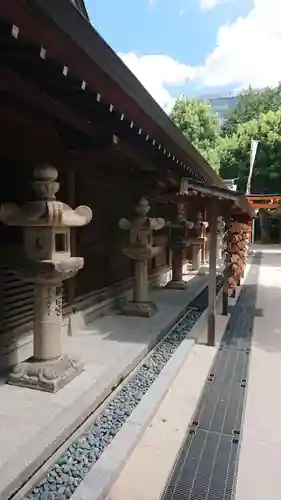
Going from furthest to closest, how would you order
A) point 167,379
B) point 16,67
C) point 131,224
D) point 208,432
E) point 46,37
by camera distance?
point 131,224 < point 167,379 < point 208,432 < point 16,67 < point 46,37

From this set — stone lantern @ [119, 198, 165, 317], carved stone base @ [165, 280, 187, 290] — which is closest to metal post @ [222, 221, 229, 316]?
stone lantern @ [119, 198, 165, 317]

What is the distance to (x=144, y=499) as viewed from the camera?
2.19m

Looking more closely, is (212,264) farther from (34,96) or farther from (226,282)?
(34,96)

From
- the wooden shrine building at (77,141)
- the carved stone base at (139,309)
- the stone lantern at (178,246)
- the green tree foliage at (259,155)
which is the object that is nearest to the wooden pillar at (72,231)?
the wooden shrine building at (77,141)

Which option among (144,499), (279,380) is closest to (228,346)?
(279,380)

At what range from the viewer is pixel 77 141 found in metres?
4.03

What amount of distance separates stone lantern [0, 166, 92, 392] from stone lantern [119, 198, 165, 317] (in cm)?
228

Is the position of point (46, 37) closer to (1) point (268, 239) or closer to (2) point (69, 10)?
(2) point (69, 10)

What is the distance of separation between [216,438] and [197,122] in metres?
29.1

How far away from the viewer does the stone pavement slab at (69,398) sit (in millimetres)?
2363

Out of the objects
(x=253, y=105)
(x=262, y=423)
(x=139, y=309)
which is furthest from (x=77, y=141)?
(x=253, y=105)

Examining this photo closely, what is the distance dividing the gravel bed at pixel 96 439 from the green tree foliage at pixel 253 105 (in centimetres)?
3592

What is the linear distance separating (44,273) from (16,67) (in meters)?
1.42

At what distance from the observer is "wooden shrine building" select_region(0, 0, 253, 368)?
195 centimetres
